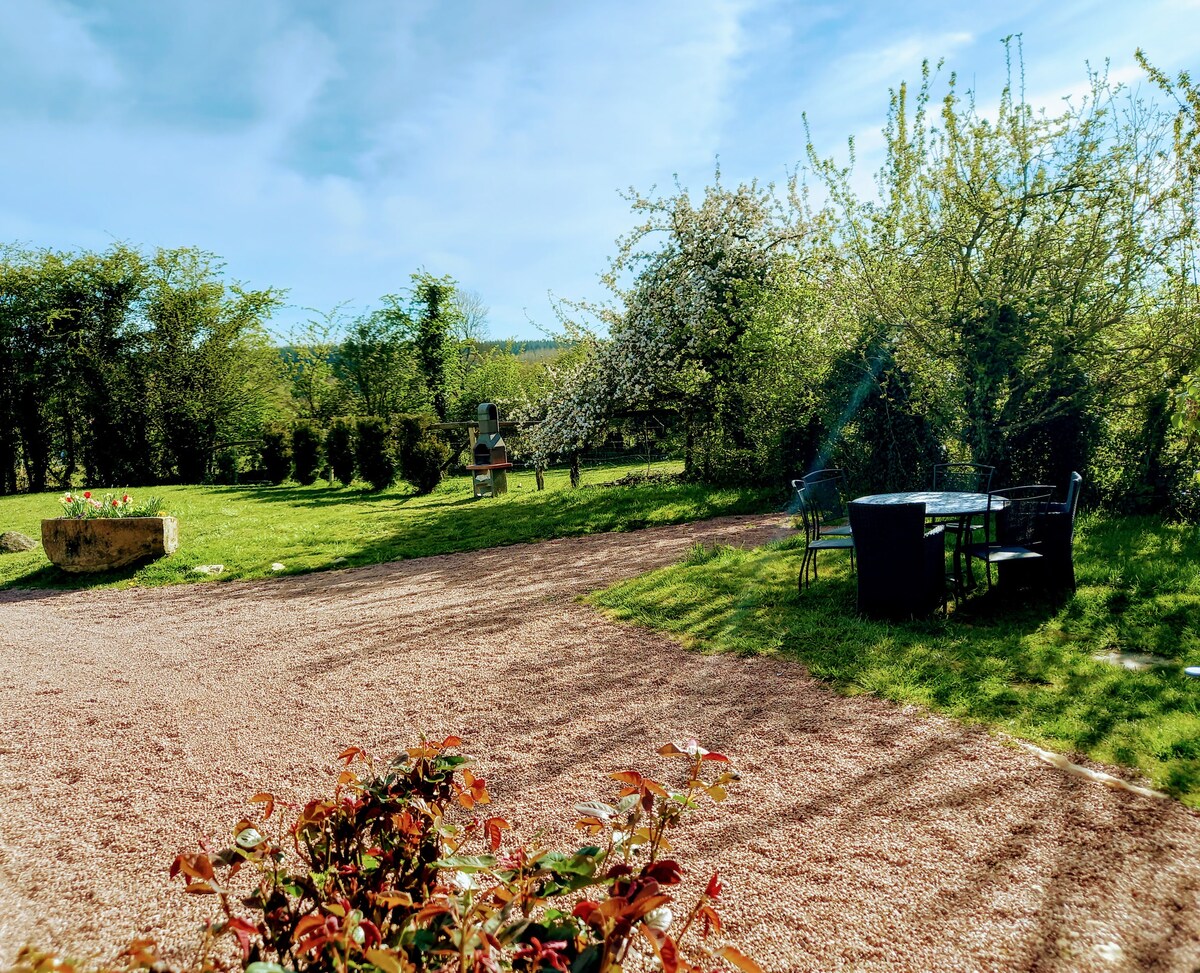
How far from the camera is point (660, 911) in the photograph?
1.16 m

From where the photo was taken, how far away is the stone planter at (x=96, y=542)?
8.68m

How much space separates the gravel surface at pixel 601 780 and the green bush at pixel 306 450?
43.3 feet

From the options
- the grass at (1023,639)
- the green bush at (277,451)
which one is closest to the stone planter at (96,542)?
the grass at (1023,639)

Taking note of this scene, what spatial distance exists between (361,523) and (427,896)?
10812 mm

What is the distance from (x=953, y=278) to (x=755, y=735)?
6002 millimetres

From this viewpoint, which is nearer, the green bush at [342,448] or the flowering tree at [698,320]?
the flowering tree at [698,320]

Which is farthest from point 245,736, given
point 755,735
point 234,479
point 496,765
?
point 234,479

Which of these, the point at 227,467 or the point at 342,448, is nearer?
the point at 342,448

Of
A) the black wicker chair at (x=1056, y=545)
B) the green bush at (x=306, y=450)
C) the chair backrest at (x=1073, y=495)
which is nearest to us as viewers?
the chair backrest at (x=1073, y=495)

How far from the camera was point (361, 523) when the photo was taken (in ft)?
38.7

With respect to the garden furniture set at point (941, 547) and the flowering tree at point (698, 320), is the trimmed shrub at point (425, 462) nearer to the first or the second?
the flowering tree at point (698, 320)

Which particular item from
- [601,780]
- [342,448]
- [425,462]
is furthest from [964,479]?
[342,448]

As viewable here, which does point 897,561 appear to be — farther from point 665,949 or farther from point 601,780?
point 665,949

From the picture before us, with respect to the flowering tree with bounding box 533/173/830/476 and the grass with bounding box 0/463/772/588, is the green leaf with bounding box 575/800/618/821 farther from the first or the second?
the flowering tree with bounding box 533/173/830/476
